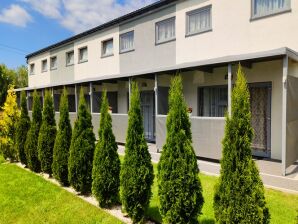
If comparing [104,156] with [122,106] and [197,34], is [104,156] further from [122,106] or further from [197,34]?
[122,106]

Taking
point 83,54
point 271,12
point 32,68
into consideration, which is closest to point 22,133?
point 271,12

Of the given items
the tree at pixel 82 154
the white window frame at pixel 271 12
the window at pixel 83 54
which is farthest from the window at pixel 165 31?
the tree at pixel 82 154

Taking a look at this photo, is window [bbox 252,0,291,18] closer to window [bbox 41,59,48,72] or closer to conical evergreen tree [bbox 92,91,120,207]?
conical evergreen tree [bbox 92,91,120,207]

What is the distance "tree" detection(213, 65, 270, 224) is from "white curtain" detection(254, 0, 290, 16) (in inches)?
276

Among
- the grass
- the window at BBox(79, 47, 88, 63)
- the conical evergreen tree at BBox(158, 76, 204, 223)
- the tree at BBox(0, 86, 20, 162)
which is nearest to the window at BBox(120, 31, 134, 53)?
the window at BBox(79, 47, 88, 63)

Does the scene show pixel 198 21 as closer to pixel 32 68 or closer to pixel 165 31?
pixel 165 31

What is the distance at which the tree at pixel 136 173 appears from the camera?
16.2 feet

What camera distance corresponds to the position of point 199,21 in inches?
469

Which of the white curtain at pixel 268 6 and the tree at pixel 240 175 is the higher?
the white curtain at pixel 268 6

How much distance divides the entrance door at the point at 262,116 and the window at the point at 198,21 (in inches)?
136

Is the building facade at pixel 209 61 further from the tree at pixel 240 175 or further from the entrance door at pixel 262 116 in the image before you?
the tree at pixel 240 175

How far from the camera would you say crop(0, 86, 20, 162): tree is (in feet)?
36.0

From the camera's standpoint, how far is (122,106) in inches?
640

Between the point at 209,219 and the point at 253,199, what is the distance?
6.42ft
